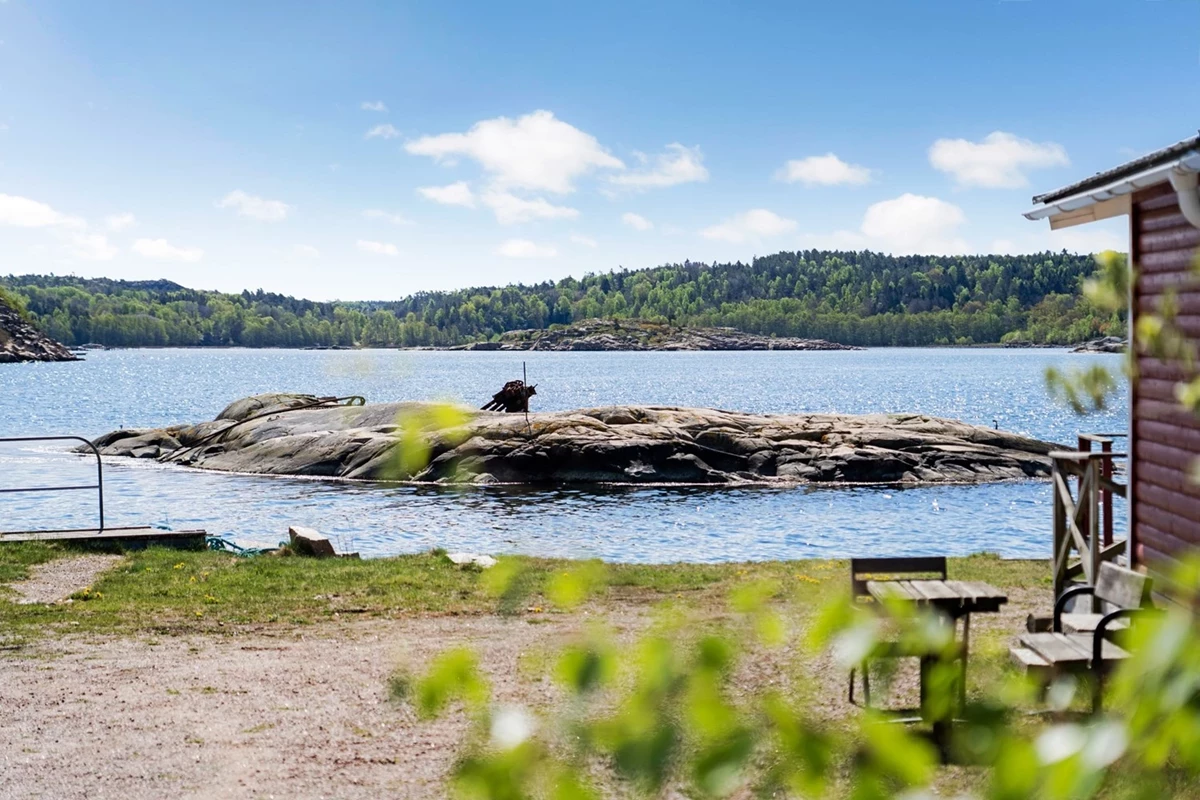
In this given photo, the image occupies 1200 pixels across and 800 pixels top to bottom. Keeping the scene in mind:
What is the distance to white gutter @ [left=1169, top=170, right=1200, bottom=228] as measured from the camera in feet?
24.9

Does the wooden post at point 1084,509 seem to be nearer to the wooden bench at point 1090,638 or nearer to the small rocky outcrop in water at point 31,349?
the wooden bench at point 1090,638

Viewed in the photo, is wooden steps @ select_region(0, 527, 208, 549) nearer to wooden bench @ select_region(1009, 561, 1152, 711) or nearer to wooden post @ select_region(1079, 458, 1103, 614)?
wooden post @ select_region(1079, 458, 1103, 614)

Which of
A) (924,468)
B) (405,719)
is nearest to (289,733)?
(405,719)

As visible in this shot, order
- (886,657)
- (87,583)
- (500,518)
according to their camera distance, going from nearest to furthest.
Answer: (886,657) < (87,583) < (500,518)

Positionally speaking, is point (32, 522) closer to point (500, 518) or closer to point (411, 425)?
point (500, 518)

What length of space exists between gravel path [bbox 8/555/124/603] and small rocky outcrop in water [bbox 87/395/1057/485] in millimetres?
15708

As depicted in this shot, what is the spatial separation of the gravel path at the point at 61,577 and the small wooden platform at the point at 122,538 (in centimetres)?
61

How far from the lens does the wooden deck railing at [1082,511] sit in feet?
31.3

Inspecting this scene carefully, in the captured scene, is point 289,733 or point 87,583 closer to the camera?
point 289,733

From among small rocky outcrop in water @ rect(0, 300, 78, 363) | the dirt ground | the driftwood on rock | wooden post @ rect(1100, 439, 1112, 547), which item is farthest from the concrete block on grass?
small rocky outcrop in water @ rect(0, 300, 78, 363)

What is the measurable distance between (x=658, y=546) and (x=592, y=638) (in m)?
22.1

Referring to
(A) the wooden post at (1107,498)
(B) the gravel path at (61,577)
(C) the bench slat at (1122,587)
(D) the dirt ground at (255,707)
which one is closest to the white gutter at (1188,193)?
(C) the bench slat at (1122,587)

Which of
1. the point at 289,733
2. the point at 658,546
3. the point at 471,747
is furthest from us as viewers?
the point at 658,546

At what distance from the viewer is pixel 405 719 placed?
7973 millimetres
